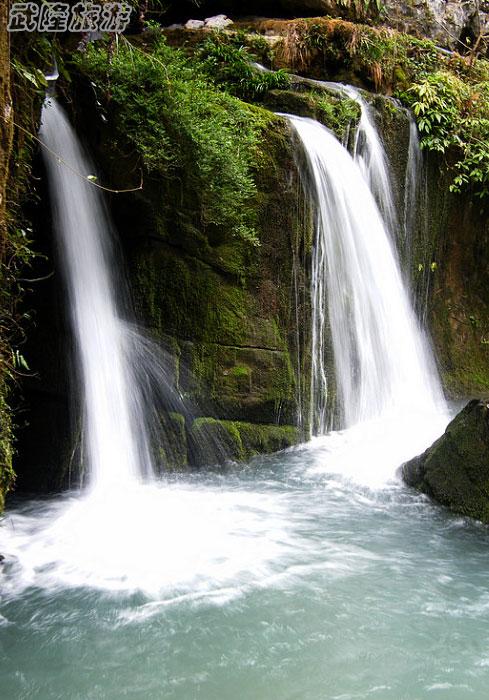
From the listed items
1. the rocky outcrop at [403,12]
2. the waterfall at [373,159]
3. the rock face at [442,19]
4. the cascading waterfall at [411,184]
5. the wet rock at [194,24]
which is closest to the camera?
the waterfall at [373,159]

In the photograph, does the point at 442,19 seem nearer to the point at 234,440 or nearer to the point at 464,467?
the point at 234,440

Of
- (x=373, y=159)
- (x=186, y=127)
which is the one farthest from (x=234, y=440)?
(x=373, y=159)

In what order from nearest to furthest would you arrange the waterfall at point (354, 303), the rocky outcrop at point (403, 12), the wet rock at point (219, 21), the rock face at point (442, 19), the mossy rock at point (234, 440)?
1. the mossy rock at point (234, 440)
2. the waterfall at point (354, 303)
3. the wet rock at point (219, 21)
4. the rocky outcrop at point (403, 12)
5. the rock face at point (442, 19)

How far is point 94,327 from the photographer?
6051 millimetres

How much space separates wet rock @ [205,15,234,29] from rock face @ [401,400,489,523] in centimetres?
733

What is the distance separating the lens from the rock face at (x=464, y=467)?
4828mm

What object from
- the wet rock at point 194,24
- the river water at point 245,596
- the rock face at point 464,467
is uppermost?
the wet rock at point 194,24

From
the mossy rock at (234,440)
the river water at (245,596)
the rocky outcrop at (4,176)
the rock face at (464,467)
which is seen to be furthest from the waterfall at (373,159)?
the rocky outcrop at (4,176)

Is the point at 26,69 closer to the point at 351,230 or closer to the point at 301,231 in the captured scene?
the point at 301,231

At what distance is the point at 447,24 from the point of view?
486 inches

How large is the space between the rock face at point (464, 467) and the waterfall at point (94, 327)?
8.63 feet

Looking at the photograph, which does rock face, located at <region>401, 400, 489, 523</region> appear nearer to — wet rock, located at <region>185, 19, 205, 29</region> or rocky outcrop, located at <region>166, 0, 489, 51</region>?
wet rock, located at <region>185, 19, 205, 29</region>

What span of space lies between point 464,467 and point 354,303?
10.6 ft

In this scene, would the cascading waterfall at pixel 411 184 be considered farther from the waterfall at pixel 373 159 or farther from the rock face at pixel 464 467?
the rock face at pixel 464 467
